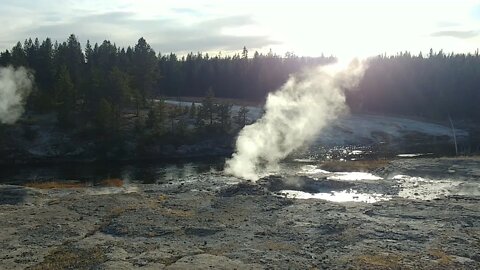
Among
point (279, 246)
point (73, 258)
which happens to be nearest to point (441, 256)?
point (279, 246)

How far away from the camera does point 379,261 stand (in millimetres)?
23250

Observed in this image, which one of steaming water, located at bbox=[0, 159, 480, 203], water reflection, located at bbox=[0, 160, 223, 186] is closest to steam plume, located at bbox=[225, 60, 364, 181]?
steaming water, located at bbox=[0, 159, 480, 203]

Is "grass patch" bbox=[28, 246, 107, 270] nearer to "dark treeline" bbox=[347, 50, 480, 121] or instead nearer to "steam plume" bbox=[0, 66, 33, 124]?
"steam plume" bbox=[0, 66, 33, 124]

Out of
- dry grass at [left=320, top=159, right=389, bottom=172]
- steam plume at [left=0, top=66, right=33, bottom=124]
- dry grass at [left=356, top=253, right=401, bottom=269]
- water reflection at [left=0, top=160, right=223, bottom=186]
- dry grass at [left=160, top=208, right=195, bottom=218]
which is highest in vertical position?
steam plume at [left=0, top=66, right=33, bottom=124]

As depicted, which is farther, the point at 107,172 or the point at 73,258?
the point at 107,172

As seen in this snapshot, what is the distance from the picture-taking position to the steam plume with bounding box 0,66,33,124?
78125 millimetres

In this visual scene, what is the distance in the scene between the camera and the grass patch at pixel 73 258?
22562 mm

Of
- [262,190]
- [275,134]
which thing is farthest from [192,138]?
[262,190]

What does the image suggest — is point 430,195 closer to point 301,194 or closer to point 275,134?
point 301,194

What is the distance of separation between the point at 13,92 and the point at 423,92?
99.4m

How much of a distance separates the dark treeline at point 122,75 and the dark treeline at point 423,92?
26.5 metres

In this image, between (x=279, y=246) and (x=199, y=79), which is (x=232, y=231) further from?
(x=199, y=79)

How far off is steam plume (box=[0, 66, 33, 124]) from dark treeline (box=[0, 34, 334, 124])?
Answer: 2114 mm

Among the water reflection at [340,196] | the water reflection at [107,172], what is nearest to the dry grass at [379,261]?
the water reflection at [340,196]
